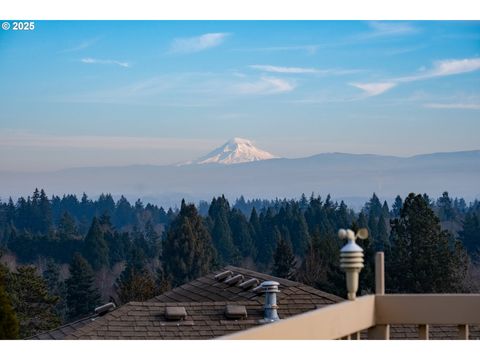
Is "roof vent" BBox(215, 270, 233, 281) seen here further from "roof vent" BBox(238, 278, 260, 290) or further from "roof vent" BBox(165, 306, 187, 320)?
"roof vent" BBox(165, 306, 187, 320)

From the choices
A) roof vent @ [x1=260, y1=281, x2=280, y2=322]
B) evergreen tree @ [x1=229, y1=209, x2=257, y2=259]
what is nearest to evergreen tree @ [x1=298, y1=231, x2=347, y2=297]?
evergreen tree @ [x1=229, y1=209, x2=257, y2=259]

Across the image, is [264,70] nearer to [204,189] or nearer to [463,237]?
[204,189]

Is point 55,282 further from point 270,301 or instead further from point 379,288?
point 379,288

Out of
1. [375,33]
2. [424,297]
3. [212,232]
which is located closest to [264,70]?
[375,33]

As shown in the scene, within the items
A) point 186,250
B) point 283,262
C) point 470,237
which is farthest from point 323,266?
point 470,237

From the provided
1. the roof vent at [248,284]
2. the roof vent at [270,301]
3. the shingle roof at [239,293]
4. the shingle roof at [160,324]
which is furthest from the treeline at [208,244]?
the roof vent at [270,301]
